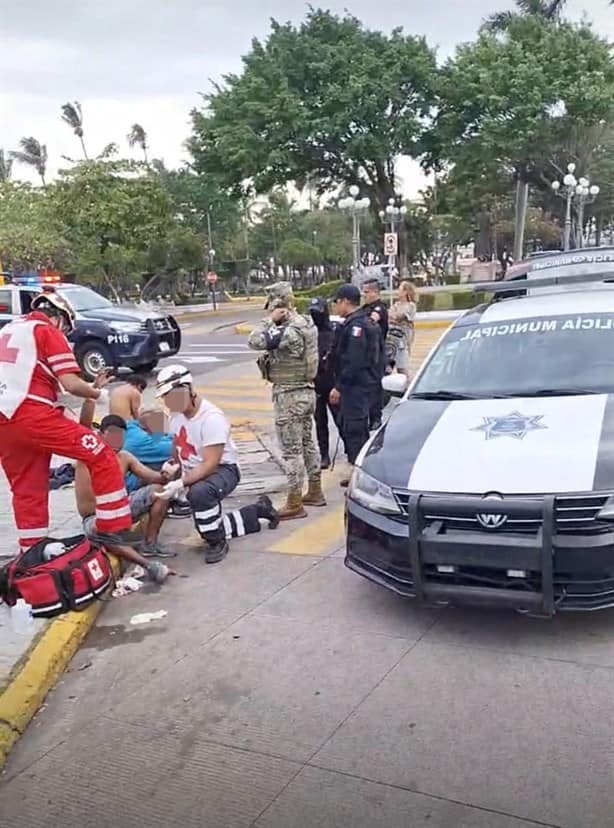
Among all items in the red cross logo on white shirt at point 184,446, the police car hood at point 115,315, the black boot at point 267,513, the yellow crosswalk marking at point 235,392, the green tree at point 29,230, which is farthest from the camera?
the green tree at point 29,230

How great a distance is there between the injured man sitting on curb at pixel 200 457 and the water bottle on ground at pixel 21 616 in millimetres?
1368

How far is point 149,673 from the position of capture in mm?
4098

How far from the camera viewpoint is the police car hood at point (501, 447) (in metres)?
3.89

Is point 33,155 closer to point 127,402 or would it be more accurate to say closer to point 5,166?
point 5,166

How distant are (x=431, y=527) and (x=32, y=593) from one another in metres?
1.92

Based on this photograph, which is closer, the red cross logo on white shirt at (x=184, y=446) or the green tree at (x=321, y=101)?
the red cross logo on white shirt at (x=184, y=446)

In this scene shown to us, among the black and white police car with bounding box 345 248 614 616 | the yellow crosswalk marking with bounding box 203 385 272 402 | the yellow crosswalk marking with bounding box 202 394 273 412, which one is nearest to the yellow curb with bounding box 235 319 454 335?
the yellow crosswalk marking with bounding box 203 385 272 402

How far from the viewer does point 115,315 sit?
15.3 metres

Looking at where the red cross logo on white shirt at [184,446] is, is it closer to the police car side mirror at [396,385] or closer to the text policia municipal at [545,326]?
the police car side mirror at [396,385]

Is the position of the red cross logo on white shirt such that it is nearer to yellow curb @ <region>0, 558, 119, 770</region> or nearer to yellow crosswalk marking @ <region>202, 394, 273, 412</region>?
yellow curb @ <region>0, 558, 119, 770</region>

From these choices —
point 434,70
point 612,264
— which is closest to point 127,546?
point 612,264

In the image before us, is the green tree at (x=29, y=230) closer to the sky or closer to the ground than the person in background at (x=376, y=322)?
closer to the sky

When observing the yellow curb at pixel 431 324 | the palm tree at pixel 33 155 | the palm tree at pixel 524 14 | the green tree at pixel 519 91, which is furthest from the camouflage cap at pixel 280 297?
the palm tree at pixel 33 155

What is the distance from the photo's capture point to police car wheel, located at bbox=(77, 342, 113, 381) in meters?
15.0
